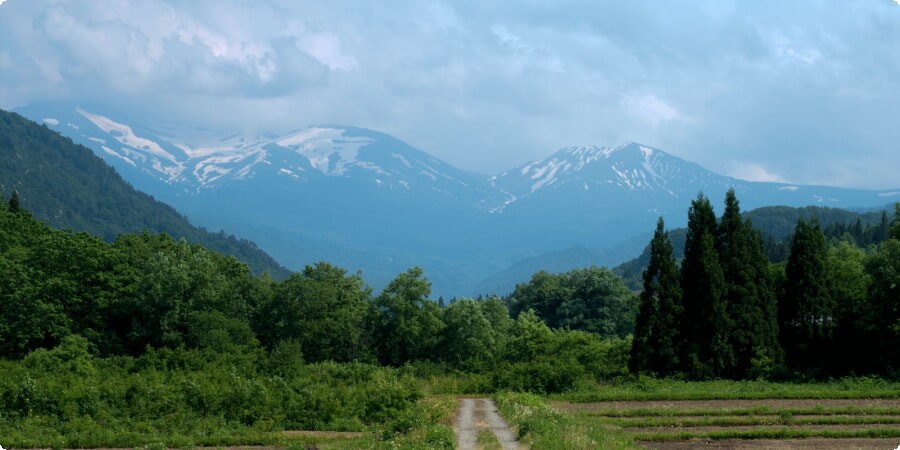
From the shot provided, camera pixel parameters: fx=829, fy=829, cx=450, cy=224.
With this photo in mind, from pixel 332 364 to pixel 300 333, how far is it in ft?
36.4

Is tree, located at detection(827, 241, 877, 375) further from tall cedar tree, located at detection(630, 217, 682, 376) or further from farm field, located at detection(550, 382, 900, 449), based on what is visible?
tall cedar tree, located at detection(630, 217, 682, 376)

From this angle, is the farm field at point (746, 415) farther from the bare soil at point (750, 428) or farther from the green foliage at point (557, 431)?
the green foliage at point (557, 431)

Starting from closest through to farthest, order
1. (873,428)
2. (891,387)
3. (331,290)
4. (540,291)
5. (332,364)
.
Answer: (873,428) → (891,387) → (332,364) → (331,290) → (540,291)

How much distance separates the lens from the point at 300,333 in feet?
192

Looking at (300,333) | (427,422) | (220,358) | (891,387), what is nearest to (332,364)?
(220,358)

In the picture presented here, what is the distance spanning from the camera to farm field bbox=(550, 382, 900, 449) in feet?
90.3

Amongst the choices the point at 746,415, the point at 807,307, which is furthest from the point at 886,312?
the point at 746,415

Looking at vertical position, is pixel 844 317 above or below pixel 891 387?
above

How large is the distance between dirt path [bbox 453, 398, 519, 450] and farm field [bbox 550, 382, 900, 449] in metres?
2.63

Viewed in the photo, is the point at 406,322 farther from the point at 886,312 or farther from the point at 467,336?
the point at 886,312

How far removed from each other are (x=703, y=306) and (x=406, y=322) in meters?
22.0

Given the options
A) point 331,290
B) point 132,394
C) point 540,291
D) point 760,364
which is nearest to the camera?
point 132,394

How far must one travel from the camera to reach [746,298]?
45.6m

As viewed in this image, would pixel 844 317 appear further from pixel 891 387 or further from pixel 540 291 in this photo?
pixel 540 291
